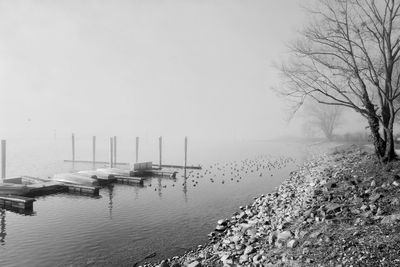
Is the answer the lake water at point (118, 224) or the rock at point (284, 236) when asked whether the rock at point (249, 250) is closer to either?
the rock at point (284, 236)

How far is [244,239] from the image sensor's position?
11664 mm

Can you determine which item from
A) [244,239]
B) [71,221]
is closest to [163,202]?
[71,221]

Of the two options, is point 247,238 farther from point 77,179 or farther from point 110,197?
point 77,179

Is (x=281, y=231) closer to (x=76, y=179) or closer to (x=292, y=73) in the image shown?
(x=292, y=73)

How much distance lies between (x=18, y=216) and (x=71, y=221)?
474 cm

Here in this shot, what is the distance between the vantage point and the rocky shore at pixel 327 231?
773 cm

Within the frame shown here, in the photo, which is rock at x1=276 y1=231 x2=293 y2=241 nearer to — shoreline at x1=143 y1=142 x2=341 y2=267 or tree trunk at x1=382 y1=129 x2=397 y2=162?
shoreline at x1=143 y1=142 x2=341 y2=267

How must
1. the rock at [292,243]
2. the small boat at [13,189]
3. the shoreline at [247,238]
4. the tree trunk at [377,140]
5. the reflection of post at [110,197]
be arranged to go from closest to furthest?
the rock at [292,243], the shoreline at [247,238], the tree trunk at [377,140], the reflection of post at [110,197], the small boat at [13,189]

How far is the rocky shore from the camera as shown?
773 cm

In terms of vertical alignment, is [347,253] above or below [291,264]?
above

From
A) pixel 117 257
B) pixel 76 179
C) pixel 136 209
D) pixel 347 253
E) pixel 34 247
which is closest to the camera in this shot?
pixel 347 253

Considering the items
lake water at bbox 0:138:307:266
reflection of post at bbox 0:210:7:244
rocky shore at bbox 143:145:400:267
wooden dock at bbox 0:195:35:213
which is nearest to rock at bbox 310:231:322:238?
rocky shore at bbox 143:145:400:267

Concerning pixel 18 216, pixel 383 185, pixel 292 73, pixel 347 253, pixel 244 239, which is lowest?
pixel 18 216

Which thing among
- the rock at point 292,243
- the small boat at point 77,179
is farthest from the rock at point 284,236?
the small boat at point 77,179
